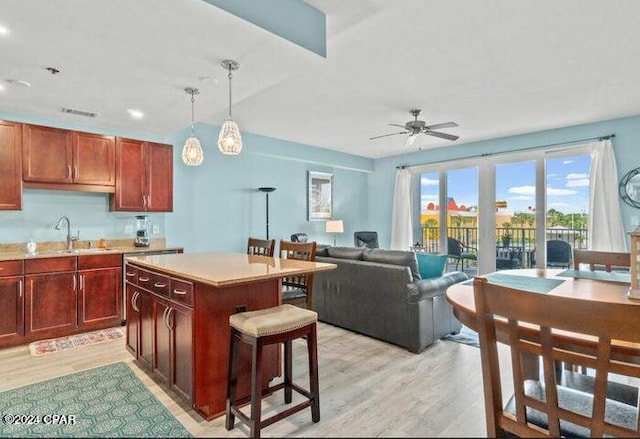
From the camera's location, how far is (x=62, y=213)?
13.2ft

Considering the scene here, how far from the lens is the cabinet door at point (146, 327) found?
8.18ft

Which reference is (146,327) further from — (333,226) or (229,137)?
(333,226)

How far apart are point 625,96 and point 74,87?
5.75 m

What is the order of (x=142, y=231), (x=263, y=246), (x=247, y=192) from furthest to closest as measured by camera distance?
1. (x=247, y=192)
2. (x=142, y=231)
3. (x=263, y=246)

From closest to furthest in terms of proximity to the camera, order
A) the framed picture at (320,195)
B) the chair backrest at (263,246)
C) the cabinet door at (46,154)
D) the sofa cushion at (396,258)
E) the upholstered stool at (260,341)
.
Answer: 1. the upholstered stool at (260,341)
2. the sofa cushion at (396,258)
3. the chair backrest at (263,246)
4. the cabinet door at (46,154)
5. the framed picture at (320,195)

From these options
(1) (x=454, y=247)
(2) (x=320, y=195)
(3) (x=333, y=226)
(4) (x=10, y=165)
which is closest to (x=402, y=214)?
(1) (x=454, y=247)

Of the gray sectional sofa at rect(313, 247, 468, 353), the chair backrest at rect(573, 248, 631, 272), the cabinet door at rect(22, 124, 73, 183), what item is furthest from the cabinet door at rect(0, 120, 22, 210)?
the chair backrest at rect(573, 248, 631, 272)

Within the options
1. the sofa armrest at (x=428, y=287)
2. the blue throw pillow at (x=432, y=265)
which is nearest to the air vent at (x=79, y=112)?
the sofa armrest at (x=428, y=287)

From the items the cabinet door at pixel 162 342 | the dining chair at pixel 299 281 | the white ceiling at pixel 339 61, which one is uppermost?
the white ceiling at pixel 339 61

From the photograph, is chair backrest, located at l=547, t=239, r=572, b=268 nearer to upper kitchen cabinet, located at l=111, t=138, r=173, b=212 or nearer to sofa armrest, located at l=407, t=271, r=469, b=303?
sofa armrest, located at l=407, t=271, r=469, b=303

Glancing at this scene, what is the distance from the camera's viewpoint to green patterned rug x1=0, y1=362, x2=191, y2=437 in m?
1.88

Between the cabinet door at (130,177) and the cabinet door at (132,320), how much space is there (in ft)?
5.50

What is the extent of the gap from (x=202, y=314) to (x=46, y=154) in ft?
10.2

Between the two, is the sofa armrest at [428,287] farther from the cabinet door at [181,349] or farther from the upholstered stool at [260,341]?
the cabinet door at [181,349]
